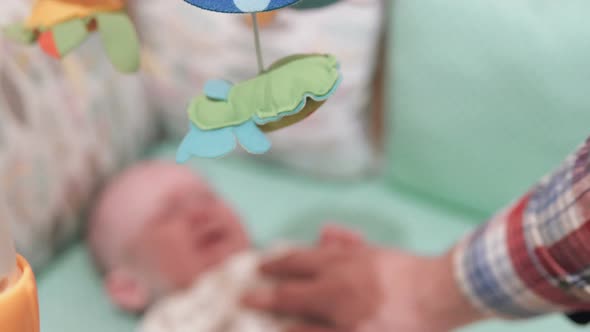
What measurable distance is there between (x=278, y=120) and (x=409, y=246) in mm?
527

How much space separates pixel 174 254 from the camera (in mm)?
750

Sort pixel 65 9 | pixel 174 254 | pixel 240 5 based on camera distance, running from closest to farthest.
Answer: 1. pixel 240 5
2. pixel 65 9
3. pixel 174 254

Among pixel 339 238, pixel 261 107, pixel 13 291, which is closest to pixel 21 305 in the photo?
pixel 13 291

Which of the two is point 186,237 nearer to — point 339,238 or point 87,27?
point 339,238

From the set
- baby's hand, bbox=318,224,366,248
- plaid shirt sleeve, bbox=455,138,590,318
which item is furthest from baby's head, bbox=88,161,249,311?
plaid shirt sleeve, bbox=455,138,590,318

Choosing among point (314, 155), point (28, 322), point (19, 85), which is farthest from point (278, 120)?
point (314, 155)

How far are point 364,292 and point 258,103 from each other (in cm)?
35

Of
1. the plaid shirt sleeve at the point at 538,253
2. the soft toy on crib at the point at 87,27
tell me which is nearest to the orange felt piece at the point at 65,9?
the soft toy on crib at the point at 87,27

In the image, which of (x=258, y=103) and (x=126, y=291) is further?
(x=126, y=291)

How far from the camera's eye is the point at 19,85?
654mm

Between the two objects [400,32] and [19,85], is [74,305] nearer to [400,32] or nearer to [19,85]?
[19,85]

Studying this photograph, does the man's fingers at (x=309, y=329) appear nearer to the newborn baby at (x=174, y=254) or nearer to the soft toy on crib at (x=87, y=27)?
the newborn baby at (x=174, y=254)

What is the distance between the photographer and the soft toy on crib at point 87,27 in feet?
1.35

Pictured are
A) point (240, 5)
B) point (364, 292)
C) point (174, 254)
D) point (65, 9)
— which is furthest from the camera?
point (174, 254)
